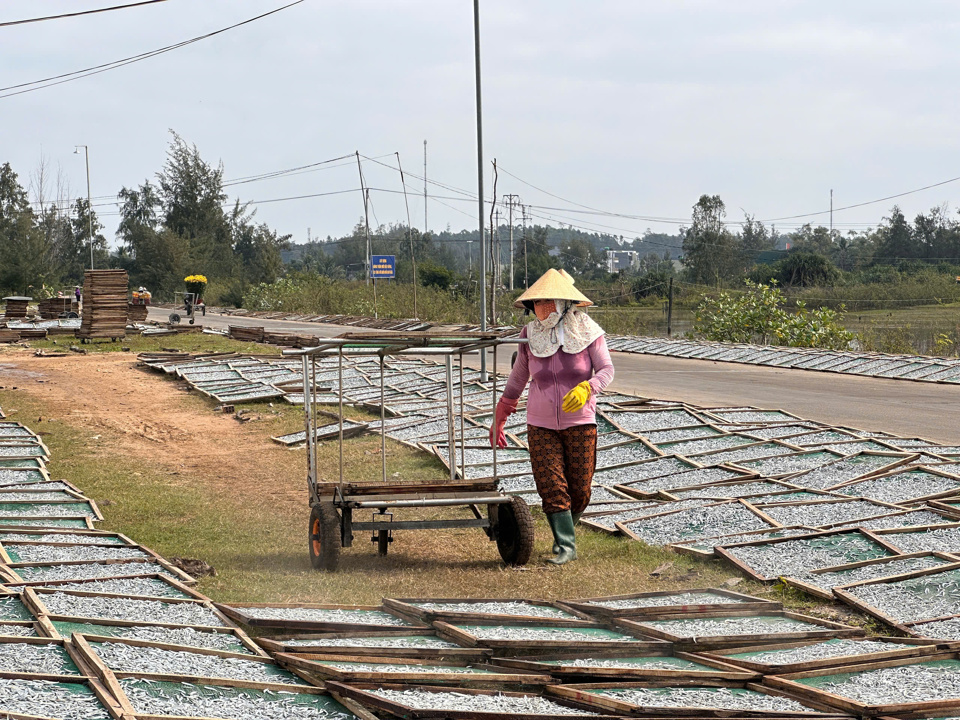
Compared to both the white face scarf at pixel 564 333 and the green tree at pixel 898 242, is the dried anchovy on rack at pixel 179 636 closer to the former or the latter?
the white face scarf at pixel 564 333

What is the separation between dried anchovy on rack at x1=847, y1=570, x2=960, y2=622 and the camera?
5367mm

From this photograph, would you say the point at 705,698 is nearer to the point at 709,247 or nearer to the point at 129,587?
the point at 129,587

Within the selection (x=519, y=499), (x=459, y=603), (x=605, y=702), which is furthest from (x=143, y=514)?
(x=605, y=702)

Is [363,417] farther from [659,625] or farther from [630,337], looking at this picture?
[630,337]

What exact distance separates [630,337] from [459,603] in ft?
75.9

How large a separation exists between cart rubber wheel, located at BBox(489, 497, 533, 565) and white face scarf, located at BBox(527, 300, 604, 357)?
961mm

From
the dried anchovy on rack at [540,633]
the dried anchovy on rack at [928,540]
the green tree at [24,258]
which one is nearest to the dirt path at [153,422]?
the dried anchovy on rack at [540,633]

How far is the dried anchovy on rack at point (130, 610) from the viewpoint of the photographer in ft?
15.9

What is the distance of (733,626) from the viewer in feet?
16.6

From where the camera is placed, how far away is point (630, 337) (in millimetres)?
28031

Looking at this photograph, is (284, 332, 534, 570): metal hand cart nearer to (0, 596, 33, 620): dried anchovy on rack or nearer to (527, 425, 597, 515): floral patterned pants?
(527, 425, 597, 515): floral patterned pants

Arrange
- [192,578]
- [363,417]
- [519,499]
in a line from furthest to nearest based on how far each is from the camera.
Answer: [363,417] < [519,499] < [192,578]

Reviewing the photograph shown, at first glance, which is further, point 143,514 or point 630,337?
point 630,337

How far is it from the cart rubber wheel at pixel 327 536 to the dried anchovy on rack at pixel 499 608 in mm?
1347
